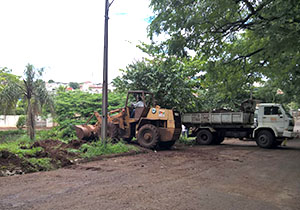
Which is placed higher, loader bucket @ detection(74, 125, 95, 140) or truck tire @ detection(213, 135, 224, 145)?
loader bucket @ detection(74, 125, 95, 140)

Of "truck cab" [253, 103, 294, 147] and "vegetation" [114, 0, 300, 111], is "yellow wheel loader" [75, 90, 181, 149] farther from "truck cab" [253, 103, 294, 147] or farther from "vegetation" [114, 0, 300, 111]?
"truck cab" [253, 103, 294, 147]

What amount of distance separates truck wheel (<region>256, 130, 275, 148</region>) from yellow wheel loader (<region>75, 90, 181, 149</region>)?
4943 millimetres

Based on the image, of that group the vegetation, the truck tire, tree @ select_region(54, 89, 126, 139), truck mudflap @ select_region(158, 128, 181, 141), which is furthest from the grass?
the truck tire

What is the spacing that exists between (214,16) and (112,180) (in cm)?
613

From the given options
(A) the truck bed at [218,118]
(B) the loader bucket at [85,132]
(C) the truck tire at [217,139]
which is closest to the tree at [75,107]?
(B) the loader bucket at [85,132]

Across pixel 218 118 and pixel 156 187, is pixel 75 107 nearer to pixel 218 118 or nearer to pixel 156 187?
pixel 218 118

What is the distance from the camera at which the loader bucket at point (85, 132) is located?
13305mm

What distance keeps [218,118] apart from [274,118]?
3.04 meters

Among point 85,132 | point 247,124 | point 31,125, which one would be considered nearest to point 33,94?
point 31,125

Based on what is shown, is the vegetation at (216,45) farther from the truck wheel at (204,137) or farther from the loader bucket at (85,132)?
the loader bucket at (85,132)

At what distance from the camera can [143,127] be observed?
13.0m

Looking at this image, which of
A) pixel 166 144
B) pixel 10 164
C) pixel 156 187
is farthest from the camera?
pixel 166 144

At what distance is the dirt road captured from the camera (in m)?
5.16

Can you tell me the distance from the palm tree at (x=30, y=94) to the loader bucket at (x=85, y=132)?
2.01m
